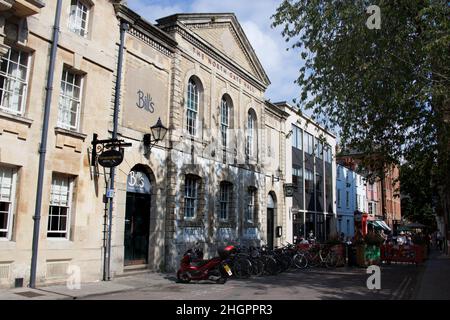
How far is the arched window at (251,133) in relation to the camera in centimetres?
2359

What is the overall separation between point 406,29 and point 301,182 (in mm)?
21233

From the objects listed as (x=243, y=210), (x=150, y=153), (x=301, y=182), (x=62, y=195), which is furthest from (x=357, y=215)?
(x=62, y=195)

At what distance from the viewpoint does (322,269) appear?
59.3ft

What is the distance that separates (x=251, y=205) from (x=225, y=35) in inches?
350

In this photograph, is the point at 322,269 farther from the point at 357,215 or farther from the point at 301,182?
the point at 357,215

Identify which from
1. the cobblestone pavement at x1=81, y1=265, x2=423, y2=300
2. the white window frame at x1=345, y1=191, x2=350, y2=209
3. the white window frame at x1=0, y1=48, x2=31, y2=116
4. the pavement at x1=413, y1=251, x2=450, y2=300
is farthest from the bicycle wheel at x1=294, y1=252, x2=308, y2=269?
the white window frame at x1=345, y1=191, x2=350, y2=209

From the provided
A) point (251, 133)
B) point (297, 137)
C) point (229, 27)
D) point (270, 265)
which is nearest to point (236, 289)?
point (270, 265)

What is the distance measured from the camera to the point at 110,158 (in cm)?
1255

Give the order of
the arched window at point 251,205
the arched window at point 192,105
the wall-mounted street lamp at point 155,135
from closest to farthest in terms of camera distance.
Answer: the wall-mounted street lamp at point 155,135
the arched window at point 192,105
the arched window at point 251,205

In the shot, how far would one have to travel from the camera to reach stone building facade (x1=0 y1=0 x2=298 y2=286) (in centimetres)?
1105

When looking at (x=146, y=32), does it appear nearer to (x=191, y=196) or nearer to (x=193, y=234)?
(x=191, y=196)

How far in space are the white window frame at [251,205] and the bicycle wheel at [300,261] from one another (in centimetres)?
483

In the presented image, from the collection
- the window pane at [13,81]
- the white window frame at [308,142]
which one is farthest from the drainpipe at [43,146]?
the white window frame at [308,142]

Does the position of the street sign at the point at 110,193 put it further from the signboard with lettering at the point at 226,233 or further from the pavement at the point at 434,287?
the pavement at the point at 434,287
